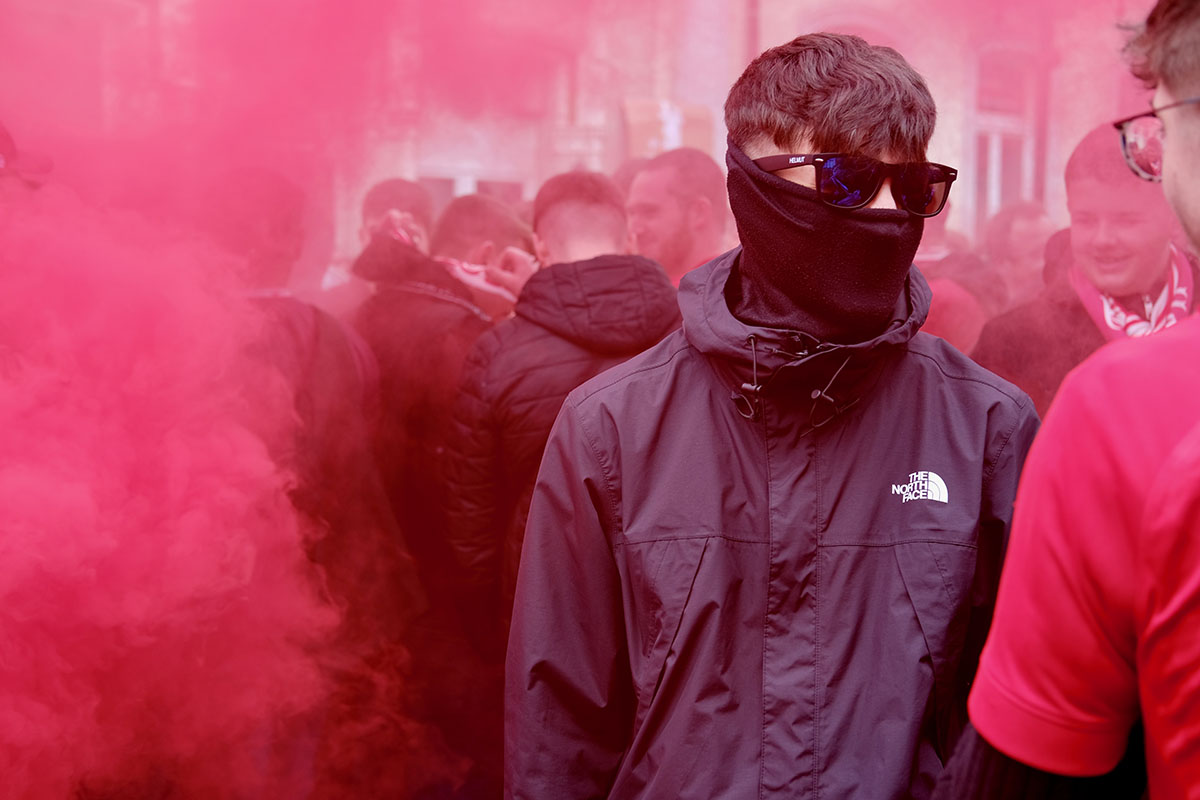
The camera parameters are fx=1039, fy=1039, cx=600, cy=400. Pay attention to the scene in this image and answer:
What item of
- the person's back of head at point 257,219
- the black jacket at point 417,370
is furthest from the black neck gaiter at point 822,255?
the black jacket at point 417,370

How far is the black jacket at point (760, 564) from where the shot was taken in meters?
1.36

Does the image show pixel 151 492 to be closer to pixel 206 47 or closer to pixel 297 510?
pixel 297 510

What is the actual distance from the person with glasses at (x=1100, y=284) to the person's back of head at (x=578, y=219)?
1.22m

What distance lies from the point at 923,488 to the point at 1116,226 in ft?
6.77

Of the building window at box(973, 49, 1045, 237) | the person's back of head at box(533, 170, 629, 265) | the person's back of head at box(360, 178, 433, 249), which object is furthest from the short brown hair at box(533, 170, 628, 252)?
the building window at box(973, 49, 1045, 237)

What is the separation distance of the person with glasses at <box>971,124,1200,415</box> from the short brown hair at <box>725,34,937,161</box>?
1817mm

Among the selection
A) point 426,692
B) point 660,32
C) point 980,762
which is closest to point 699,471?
point 980,762

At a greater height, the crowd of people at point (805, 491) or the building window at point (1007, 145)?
the building window at point (1007, 145)

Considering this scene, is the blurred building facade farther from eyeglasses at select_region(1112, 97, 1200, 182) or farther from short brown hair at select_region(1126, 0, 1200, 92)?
short brown hair at select_region(1126, 0, 1200, 92)

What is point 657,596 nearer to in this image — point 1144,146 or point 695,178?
point 1144,146

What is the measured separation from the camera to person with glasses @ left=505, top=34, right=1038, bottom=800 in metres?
1.37

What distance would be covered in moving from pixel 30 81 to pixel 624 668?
6.93 ft

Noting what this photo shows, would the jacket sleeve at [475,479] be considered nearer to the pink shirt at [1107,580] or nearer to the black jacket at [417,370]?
the black jacket at [417,370]

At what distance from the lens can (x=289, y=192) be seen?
9.90 feet
